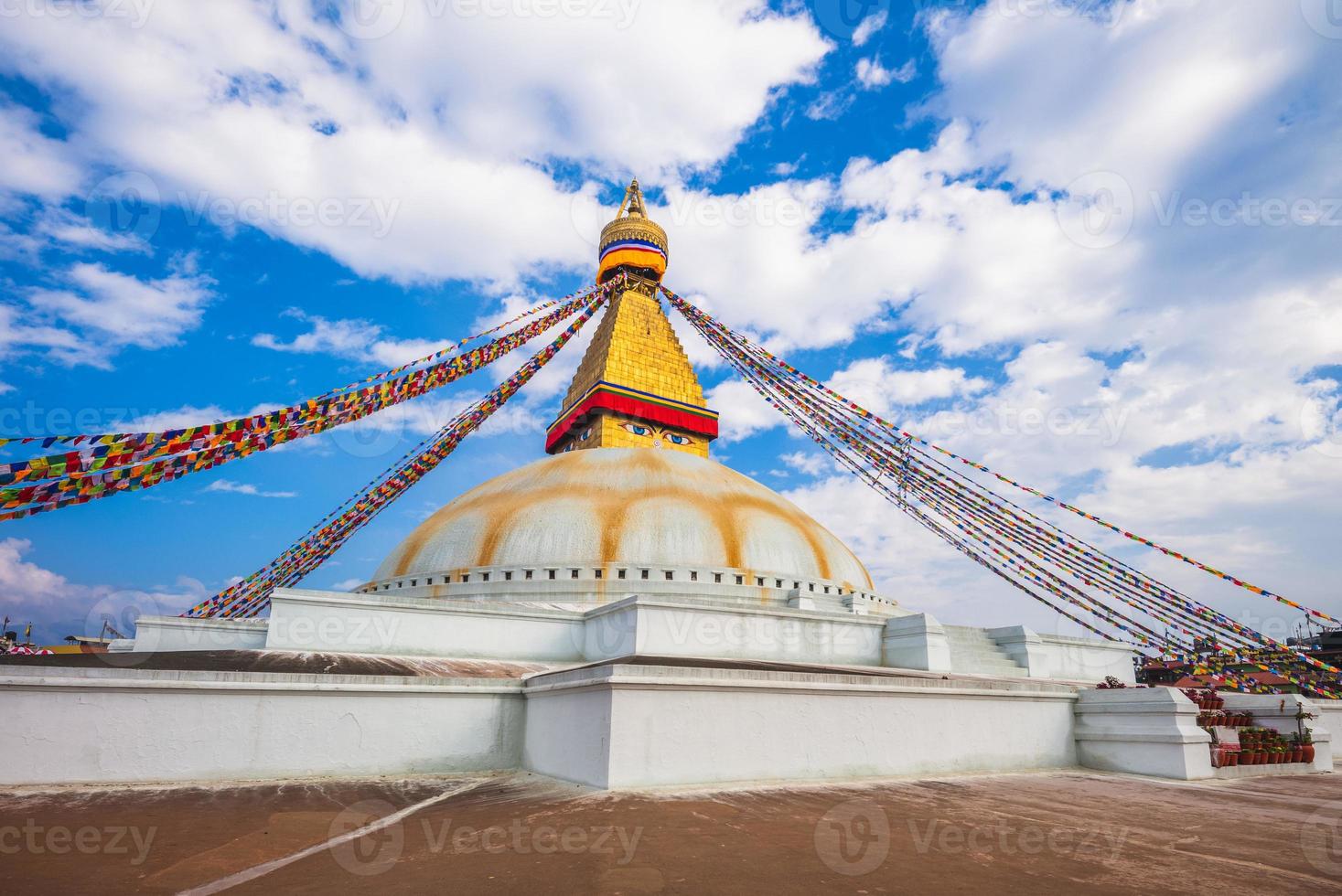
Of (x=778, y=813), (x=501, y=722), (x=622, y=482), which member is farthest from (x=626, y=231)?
(x=778, y=813)

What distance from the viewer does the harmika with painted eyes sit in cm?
2266

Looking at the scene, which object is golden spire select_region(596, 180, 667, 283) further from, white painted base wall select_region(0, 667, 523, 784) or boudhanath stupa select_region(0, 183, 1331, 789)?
white painted base wall select_region(0, 667, 523, 784)

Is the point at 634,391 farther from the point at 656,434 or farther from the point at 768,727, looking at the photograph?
the point at 768,727

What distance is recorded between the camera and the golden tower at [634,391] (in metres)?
22.3

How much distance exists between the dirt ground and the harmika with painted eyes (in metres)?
15.0

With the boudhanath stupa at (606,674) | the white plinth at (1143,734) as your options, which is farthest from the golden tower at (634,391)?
the white plinth at (1143,734)

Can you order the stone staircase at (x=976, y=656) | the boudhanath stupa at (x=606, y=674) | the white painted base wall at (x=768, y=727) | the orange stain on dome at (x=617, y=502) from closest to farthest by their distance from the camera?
1. the white painted base wall at (x=768, y=727)
2. the boudhanath stupa at (x=606, y=674)
3. the stone staircase at (x=976, y=656)
4. the orange stain on dome at (x=617, y=502)

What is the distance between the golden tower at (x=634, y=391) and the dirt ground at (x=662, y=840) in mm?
14896

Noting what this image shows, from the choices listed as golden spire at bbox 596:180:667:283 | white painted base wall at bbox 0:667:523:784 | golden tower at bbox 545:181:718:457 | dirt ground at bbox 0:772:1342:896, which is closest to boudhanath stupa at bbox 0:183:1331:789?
white painted base wall at bbox 0:667:523:784

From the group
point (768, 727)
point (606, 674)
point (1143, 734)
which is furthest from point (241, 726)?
point (1143, 734)

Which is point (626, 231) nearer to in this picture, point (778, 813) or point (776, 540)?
point (776, 540)

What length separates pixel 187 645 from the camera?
1262cm

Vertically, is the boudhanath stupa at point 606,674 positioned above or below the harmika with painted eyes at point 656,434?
below

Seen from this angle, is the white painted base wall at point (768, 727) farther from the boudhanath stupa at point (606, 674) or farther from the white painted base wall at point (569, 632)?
the white painted base wall at point (569, 632)
